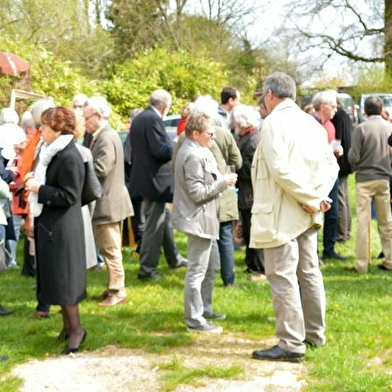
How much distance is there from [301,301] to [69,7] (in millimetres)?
21548

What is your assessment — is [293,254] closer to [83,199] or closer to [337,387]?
[337,387]

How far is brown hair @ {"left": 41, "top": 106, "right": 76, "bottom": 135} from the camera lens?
19.0 feet

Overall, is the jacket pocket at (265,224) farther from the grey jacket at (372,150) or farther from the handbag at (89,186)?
the grey jacket at (372,150)

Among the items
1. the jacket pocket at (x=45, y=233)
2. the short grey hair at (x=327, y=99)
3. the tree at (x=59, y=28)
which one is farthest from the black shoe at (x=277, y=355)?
the tree at (x=59, y=28)

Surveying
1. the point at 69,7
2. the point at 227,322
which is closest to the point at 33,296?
the point at 227,322

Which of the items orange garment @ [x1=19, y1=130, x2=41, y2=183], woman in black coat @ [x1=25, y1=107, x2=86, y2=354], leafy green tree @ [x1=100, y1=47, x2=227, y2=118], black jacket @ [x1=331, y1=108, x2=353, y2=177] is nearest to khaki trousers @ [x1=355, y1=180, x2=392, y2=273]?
black jacket @ [x1=331, y1=108, x2=353, y2=177]

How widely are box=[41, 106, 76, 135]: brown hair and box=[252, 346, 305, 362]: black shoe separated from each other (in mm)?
2276

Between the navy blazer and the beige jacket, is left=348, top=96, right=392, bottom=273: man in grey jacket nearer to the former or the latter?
the navy blazer

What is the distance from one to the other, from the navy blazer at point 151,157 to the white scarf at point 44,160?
100 inches

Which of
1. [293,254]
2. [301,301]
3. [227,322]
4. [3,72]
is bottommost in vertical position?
[227,322]

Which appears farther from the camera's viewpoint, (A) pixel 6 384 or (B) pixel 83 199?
(B) pixel 83 199

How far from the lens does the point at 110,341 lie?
6121mm

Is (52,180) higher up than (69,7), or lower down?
lower down

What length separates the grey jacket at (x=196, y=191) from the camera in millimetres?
6258
